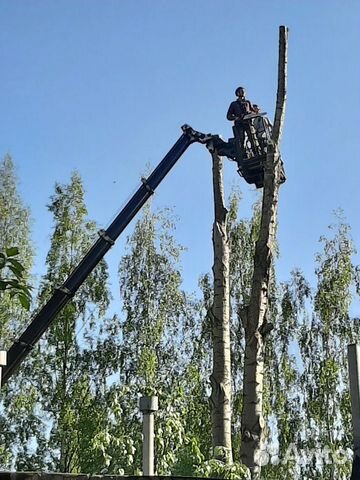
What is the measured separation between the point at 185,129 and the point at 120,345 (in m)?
4.36

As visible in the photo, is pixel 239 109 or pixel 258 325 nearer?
pixel 258 325

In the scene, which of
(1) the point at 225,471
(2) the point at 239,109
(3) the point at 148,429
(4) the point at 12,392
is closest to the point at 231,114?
(2) the point at 239,109

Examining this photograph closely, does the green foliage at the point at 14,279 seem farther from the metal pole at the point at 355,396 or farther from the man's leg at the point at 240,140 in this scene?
the man's leg at the point at 240,140

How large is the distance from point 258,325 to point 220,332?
2.82ft

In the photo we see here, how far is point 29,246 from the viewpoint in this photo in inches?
426

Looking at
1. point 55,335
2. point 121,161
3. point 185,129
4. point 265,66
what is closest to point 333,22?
point 265,66

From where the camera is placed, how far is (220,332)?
5.85 m

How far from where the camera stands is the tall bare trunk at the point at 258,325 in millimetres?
4852

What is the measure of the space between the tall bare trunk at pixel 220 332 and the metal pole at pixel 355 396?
2.73 meters

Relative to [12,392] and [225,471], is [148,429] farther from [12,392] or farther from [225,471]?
[12,392]

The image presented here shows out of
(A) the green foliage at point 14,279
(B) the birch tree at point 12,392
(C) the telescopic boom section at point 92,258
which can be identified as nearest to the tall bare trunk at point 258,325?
(C) the telescopic boom section at point 92,258

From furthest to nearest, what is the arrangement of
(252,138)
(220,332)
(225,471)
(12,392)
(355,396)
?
(12,392), (252,138), (220,332), (225,471), (355,396)

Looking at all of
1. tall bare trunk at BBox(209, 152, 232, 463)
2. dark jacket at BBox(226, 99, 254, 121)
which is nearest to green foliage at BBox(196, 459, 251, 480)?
tall bare trunk at BBox(209, 152, 232, 463)

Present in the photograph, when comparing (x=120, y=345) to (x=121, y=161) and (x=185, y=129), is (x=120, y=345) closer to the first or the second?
(x=121, y=161)
